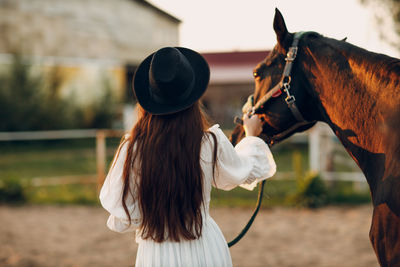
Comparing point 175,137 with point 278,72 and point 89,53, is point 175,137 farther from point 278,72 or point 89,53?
point 89,53

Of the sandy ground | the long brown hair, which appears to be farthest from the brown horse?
the sandy ground

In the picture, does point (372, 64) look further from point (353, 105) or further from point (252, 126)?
point (252, 126)

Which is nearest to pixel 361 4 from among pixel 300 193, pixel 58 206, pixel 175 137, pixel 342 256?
pixel 300 193

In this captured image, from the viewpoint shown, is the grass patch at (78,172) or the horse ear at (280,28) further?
the grass patch at (78,172)

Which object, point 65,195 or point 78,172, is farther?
point 78,172

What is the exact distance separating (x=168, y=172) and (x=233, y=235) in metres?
3.41

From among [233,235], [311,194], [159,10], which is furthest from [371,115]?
[159,10]

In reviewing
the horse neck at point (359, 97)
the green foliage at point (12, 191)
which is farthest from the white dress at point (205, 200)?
the green foliage at point (12, 191)

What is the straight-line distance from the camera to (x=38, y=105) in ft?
46.9

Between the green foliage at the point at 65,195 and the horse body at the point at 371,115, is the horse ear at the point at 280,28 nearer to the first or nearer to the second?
the horse body at the point at 371,115

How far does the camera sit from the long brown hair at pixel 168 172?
1678 mm

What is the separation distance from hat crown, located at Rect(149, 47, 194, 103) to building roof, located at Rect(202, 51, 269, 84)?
50.5 feet

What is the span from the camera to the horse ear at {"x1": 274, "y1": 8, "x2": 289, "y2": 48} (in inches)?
73.3

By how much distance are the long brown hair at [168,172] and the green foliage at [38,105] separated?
13345mm
